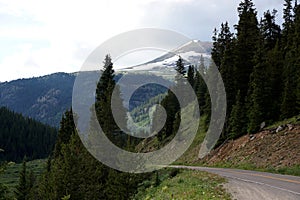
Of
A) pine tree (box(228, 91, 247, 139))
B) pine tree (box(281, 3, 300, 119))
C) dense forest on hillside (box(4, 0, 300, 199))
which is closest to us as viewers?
dense forest on hillside (box(4, 0, 300, 199))

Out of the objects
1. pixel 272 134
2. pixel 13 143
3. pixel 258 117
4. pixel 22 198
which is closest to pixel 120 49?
pixel 272 134

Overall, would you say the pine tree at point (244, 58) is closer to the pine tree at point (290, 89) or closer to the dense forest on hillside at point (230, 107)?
the dense forest on hillside at point (230, 107)

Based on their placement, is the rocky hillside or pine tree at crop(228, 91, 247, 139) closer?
the rocky hillside

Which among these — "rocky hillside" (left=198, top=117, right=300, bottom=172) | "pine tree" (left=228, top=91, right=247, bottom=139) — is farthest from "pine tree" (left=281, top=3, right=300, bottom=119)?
"pine tree" (left=228, top=91, right=247, bottom=139)

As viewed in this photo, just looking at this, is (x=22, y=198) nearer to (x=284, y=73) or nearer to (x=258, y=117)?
(x=258, y=117)

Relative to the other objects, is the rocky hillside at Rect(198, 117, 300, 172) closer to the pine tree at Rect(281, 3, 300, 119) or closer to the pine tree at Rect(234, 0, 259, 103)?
the pine tree at Rect(281, 3, 300, 119)

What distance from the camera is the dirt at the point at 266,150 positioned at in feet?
99.1

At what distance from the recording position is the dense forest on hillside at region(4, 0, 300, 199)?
2958 cm

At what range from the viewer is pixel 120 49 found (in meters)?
19.0

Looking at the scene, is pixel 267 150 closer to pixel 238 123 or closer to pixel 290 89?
pixel 290 89

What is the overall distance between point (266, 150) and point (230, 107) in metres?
17.5

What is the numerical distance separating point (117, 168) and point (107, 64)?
13440 mm

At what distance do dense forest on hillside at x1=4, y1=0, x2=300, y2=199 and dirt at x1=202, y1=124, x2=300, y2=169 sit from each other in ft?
8.12

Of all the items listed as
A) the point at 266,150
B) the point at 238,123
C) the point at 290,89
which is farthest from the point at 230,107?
the point at 266,150
